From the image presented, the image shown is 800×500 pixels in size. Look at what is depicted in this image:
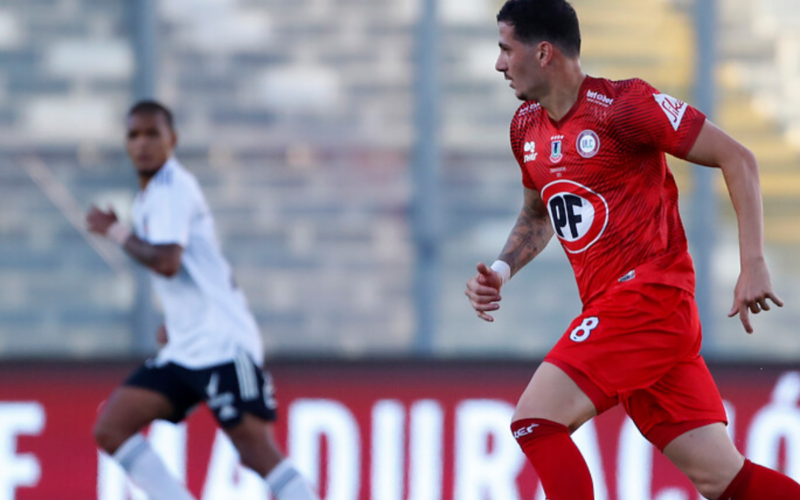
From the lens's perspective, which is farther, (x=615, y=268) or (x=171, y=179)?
(x=171, y=179)

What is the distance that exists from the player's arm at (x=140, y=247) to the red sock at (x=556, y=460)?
190 centimetres

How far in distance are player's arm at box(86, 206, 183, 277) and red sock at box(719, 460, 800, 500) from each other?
92.6 inches

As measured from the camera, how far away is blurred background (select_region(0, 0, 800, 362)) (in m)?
7.73

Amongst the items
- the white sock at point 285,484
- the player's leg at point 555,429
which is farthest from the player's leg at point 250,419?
the player's leg at point 555,429

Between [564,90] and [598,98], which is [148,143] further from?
[598,98]

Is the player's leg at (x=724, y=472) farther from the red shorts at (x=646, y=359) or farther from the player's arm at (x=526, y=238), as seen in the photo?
the player's arm at (x=526, y=238)

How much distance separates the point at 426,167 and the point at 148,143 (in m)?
2.56

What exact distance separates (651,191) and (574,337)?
51 centimetres

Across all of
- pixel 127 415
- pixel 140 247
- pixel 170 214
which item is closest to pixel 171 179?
pixel 170 214

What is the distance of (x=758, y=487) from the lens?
3.98 meters

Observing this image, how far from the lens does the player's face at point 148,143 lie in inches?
216

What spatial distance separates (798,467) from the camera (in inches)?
262

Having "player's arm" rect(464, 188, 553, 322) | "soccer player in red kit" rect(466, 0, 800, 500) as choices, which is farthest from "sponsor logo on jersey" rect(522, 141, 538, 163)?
"player's arm" rect(464, 188, 553, 322)

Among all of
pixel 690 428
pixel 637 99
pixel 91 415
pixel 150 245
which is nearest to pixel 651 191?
pixel 637 99
